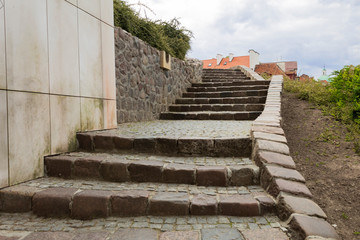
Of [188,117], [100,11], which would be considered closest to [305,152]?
[188,117]

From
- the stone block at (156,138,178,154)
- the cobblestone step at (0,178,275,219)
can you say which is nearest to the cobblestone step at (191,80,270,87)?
the stone block at (156,138,178,154)

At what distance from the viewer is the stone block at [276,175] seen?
7.16 ft

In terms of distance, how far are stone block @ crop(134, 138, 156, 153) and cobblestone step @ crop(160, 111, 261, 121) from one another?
3.00m

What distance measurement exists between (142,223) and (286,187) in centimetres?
119

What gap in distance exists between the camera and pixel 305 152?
3.72 m

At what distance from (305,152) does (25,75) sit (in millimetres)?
3710

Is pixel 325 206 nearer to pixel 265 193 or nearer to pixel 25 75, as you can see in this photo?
pixel 265 193

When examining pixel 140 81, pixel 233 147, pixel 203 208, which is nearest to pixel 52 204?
pixel 203 208

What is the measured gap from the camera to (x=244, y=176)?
2400mm

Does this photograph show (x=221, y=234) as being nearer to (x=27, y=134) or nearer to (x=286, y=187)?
(x=286, y=187)

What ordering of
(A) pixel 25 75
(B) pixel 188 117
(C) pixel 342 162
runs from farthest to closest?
(B) pixel 188 117 → (C) pixel 342 162 → (A) pixel 25 75

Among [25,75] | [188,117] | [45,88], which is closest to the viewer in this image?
[25,75]

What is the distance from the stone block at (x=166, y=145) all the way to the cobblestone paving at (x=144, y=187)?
591mm

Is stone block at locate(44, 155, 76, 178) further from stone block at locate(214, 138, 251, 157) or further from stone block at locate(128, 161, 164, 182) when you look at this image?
stone block at locate(214, 138, 251, 157)
